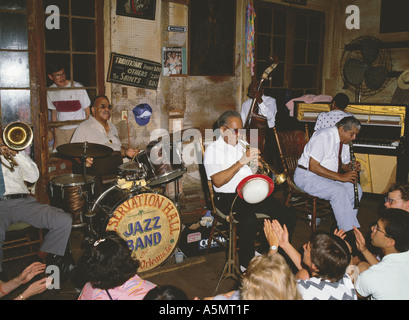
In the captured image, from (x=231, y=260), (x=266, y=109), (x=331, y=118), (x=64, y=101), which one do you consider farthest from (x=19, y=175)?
(x=331, y=118)

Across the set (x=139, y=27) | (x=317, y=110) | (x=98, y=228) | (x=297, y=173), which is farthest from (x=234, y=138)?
(x=317, y=110)

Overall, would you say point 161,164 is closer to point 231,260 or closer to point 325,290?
point 231,260

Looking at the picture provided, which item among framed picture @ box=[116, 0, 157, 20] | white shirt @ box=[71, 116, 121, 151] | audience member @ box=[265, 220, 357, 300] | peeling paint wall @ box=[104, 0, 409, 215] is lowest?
audience member @ box=[265, 220, 357, 300]

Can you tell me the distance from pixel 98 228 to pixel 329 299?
2603mm

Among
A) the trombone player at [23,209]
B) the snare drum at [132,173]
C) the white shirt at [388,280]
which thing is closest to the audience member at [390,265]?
the white shirt at [388,280]

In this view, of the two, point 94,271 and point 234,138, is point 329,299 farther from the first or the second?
point 234,138

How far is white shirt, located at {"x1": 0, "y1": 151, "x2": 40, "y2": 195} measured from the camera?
12.6 feet

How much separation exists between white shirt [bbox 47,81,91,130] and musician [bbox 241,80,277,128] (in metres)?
2.64

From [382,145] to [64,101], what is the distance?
16.3ft

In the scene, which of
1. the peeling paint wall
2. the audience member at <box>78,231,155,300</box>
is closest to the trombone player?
the audience member at <box>78,231,155,300</box>

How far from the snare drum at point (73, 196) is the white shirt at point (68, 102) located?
158 cm

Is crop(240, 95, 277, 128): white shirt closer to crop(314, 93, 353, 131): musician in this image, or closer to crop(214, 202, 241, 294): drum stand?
crop(314, 93, 353, 131): musician

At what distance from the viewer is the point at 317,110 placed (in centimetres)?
693

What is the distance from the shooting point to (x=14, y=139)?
3732 millimetres
